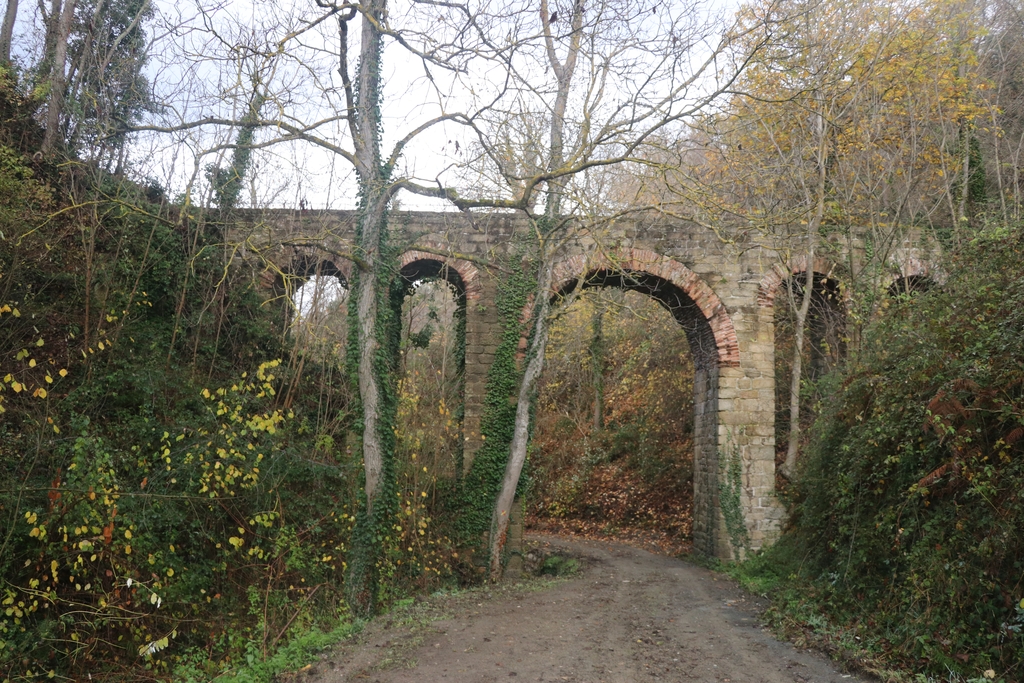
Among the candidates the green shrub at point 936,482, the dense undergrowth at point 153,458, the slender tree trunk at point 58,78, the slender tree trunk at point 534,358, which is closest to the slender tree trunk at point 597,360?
the slender tree trunk at point 534,358

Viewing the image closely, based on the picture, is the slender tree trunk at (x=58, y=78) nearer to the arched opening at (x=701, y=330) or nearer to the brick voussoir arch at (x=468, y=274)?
the brick voussoir arch at (x=468, y=274)

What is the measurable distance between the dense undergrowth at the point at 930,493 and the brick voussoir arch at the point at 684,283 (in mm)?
3710

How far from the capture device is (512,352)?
12.3 metres

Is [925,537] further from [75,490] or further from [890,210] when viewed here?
[890,210]

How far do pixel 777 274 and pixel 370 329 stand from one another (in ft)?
23.4

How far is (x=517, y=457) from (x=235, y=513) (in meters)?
4.30

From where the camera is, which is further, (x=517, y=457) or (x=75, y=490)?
(x=517, y=457)

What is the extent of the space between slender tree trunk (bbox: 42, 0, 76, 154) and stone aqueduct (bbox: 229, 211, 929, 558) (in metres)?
2.86

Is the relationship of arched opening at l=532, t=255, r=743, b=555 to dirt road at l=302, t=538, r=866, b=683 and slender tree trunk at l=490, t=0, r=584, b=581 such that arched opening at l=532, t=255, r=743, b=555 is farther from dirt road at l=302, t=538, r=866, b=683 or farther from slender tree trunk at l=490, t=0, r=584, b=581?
dirt road at l=302, t=538, r=866, b=683

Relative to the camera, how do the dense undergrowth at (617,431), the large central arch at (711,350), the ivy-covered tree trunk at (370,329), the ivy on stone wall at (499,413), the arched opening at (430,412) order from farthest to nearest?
the dense undergrowth at (617,431) < the large central arch at (711,350) < the ivy on stone wall at (499,413) < the arched opening at (430,412) < the ivy-covered tree trunk at (370,329)

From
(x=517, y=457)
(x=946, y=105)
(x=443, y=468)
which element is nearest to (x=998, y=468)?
(x=517, y=457)

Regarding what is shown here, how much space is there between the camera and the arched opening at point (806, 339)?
514 inches

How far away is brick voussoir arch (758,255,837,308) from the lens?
504 inches

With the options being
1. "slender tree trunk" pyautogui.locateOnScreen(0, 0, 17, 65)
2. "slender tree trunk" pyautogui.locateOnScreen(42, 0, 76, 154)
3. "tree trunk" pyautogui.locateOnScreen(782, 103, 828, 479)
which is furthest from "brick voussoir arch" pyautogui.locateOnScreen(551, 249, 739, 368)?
"slender tree trunk" pyautogui.locateOnScreen(0, 0, 17, 65)
